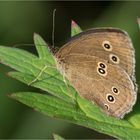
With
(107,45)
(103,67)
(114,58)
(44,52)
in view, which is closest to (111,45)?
(107,45)

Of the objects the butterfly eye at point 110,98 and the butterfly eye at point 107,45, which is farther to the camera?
the butterfly eye at point 110,98

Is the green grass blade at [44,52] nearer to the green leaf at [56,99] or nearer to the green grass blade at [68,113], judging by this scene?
the green leaf at [56,99]

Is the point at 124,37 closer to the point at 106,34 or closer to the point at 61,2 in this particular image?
the point at 106,34

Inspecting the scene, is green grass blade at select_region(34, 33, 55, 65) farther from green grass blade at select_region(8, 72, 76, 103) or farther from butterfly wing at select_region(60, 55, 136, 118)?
green grass blade at select_region(8, 72, 76, 103)

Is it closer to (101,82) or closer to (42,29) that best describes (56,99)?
(101,82)

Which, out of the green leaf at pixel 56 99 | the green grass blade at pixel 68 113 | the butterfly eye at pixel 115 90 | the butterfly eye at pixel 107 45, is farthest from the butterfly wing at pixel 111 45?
the green grass blade at pixel 68 113

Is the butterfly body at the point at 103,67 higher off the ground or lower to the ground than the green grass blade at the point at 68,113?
higher
